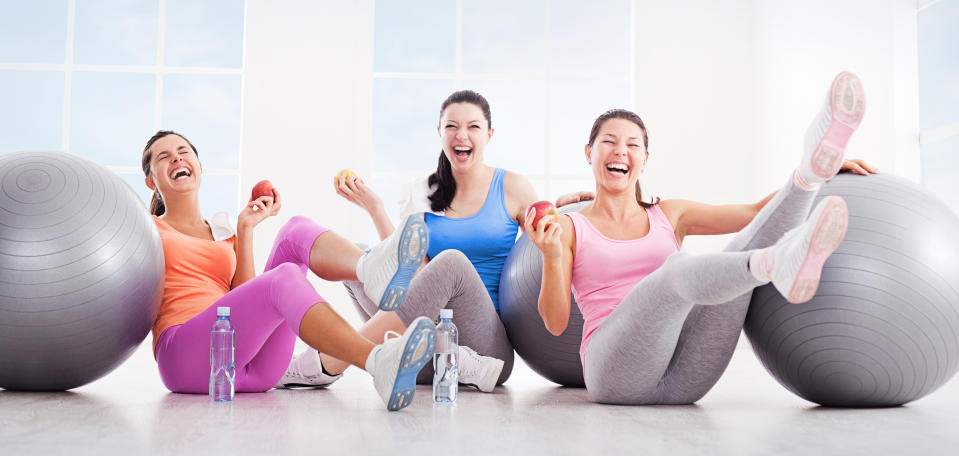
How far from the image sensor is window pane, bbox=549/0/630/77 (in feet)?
20.3

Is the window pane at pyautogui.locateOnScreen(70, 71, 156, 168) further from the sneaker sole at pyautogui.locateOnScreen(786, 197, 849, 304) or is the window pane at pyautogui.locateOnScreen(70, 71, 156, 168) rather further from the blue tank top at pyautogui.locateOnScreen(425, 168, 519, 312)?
the sneaker sole at pyautogui.locateOnScreen(786, 197, 849, 304)

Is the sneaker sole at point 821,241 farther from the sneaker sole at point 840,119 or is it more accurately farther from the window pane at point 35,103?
the window pane at point 35,103

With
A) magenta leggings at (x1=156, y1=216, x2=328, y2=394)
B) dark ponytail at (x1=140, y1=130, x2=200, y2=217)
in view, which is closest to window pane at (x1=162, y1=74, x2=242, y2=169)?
dark ponytail at (x1=140, y1=130, x2=200, y2=217)

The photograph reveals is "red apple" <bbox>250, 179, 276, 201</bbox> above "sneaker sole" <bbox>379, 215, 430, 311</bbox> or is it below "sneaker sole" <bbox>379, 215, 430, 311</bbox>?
above

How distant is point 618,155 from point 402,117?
4.01 metres

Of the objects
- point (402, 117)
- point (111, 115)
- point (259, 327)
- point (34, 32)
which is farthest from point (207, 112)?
point (259, 327)

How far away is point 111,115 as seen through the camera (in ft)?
19.6

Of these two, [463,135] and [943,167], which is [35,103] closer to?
[463,135]

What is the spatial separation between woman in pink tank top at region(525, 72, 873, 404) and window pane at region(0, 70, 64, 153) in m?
4.89

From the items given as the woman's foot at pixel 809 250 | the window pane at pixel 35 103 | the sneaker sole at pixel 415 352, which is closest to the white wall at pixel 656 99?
the window pane at pixel 35 103

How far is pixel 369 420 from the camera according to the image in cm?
178

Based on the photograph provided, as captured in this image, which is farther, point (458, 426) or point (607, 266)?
point (607, 266)

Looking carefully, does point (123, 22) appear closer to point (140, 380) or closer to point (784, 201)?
point (140, 380)

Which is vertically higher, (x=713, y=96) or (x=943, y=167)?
(x=713, y=96)
